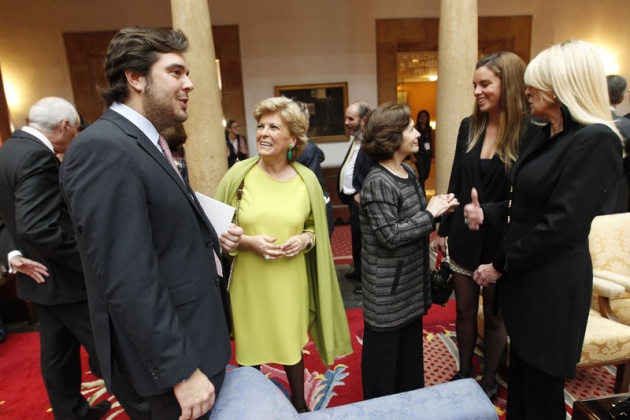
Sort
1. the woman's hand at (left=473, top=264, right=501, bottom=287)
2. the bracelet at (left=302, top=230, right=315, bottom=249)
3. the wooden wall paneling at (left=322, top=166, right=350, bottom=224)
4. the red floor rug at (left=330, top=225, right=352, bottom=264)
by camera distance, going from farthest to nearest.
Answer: the wooden wall paneling at (left=322, top=166, right=350, bottom=224), the red floor rug at (left=330, top=225, right=352, bottom=264), the bracelet at (left=302, top=230, right=315, bottom=249), the woman's hand at (left=473, top=264, right=501, bottom=287)

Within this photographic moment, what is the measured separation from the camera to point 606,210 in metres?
3.58

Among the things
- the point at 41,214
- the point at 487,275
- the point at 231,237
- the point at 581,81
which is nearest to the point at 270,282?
the point at 231,237

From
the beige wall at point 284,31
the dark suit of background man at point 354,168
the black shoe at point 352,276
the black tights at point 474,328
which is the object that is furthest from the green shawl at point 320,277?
the beige wall at point 284,31

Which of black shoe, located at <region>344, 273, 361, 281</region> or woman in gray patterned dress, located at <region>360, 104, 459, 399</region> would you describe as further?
black shoe, located at <region>344, 273, 361, 281</region>

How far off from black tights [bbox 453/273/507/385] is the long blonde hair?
2.39 ft

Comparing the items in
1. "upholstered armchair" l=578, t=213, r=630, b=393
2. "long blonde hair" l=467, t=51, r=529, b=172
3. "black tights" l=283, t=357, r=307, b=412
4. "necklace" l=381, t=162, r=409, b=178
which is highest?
"long blonde hair" l=467, t=51, r=529, b=172

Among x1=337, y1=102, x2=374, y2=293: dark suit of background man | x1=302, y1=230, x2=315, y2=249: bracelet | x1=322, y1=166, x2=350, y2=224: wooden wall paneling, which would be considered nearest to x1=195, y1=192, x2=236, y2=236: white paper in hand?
x1=302, y1=230, x2=315, y2=249: bracelet

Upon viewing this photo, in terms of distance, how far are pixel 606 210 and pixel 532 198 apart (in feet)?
8.54

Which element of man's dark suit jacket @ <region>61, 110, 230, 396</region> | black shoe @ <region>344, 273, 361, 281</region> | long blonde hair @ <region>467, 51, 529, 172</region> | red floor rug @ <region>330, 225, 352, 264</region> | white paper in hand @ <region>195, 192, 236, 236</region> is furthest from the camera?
red floor rug @ <region>330, 225, 352, 264</region>

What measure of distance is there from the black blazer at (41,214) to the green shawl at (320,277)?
81 cm

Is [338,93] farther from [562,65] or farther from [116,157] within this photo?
[116,157]

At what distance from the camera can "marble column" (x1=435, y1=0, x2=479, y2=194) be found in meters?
4.35

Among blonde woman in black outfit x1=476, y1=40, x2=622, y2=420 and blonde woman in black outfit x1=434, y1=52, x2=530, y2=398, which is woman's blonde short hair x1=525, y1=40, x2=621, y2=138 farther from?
blonde woman in black outfit x1=434, y1=52, x2=530, y2=398

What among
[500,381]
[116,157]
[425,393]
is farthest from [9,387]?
[500,381]
